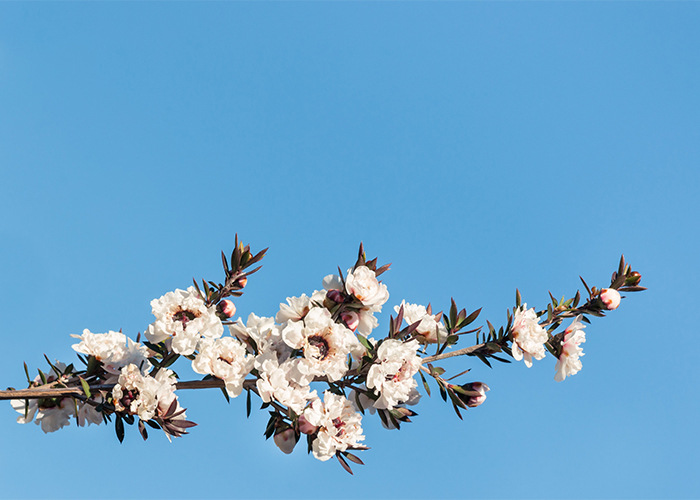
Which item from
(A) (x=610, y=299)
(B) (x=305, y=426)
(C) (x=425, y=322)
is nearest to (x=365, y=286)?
(C) (x=425, y=322)

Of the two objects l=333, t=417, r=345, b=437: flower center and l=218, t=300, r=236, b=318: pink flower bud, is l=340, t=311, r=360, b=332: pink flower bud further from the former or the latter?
l=218, t=300, r=236, b=318: pink flower bud

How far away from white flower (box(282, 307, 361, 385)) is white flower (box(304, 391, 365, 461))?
13 centimetres

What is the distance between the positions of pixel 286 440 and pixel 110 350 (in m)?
0.98

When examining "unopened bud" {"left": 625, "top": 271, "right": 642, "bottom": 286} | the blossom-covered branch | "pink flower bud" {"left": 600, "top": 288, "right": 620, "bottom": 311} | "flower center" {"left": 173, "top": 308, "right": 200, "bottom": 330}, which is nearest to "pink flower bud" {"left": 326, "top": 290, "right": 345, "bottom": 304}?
the blossom-covered branch

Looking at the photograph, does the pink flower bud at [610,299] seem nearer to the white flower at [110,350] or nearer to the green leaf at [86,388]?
the white flower at [110,350]

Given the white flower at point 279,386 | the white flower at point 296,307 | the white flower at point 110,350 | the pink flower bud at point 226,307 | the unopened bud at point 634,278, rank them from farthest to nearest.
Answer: the unopened bud at point 634,278 → the pink flower bud at point 226,307 → the white flower at point 110,350 → the white flower at point 296,307 → the white flower at point 279,386

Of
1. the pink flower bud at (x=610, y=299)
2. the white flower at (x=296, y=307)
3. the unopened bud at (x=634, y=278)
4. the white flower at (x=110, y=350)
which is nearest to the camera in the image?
the white flower at (x=296, y=307)

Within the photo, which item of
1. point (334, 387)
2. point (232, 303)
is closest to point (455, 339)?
point (334, 387)

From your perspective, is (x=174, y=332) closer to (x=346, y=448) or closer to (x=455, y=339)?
(x=346, y=448)

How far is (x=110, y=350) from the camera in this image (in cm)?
263

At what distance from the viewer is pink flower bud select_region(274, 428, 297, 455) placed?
8.41ft

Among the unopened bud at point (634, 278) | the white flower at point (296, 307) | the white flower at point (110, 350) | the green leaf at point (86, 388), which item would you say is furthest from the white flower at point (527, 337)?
the green leaf at point (86, 388)

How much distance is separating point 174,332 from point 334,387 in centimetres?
81

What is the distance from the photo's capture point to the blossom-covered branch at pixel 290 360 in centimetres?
241
